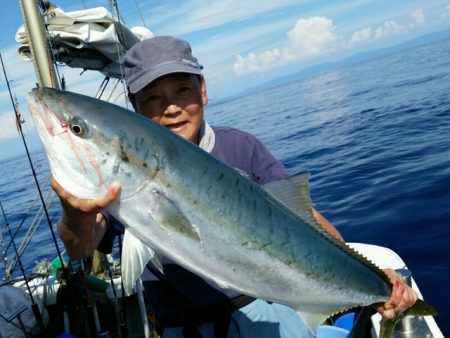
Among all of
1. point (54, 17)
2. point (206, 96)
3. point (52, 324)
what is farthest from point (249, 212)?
point (54, 17)

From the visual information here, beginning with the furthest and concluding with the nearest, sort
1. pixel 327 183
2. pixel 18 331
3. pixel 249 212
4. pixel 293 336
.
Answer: pixel 327 183 → pixel 18 331 → pixel 293 336 → pixel 249 212

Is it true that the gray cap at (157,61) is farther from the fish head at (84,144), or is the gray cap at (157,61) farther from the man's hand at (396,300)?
the man's hand at (396,300)

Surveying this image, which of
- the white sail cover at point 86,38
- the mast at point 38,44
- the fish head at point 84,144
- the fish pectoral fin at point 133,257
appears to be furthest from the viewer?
the white sail cover at point 86,38

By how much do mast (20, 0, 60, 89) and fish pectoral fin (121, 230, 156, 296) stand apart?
356 centimetres

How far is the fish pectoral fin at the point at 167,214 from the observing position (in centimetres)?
Result: 218

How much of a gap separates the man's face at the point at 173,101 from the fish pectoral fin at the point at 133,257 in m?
0.96

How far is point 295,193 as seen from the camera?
2576 millimetres

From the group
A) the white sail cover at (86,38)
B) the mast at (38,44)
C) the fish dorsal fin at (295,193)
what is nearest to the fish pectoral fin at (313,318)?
the fish dorsal fin at (295,193)

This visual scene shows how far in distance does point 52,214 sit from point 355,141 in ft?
46.2

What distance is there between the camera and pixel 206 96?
329cm

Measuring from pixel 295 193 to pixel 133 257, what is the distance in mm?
1048

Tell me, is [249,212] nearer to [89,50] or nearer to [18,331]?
[18,331]

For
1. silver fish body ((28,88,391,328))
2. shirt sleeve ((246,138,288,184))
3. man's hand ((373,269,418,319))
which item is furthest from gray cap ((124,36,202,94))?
man's hand ((373,269,418,319))

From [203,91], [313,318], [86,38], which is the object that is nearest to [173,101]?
[203,91]
